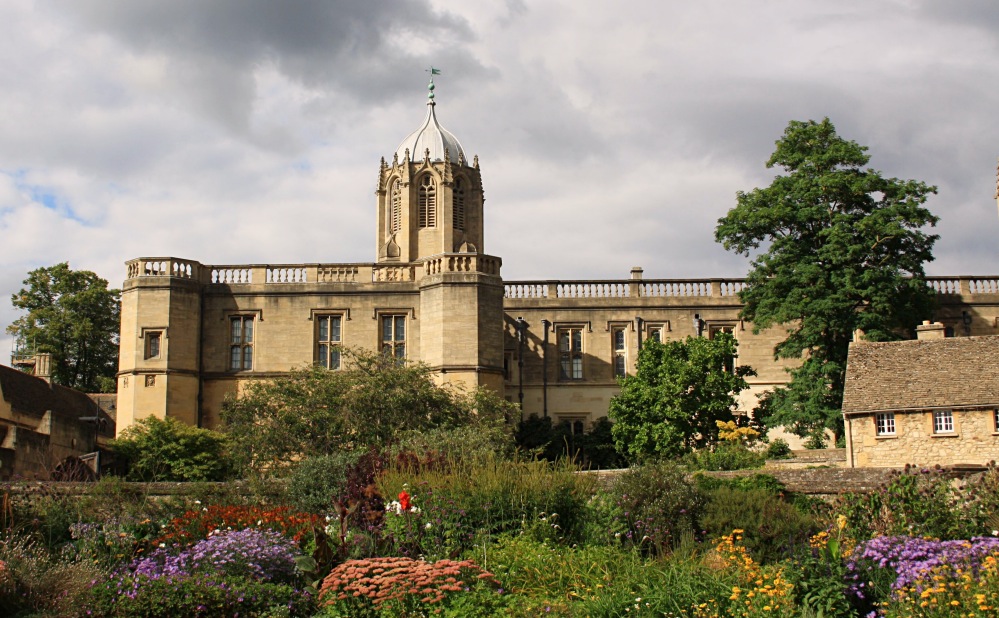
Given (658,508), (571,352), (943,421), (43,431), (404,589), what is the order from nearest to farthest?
(404,589), (658,508), (943,421), (43,431), (571,352)

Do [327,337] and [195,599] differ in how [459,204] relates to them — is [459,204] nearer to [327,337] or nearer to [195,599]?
[327,337]

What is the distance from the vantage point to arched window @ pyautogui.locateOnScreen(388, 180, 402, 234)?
54.2m

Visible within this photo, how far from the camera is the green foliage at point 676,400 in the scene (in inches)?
1407

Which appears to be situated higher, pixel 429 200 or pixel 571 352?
pixel 429 200

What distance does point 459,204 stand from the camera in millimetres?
54469

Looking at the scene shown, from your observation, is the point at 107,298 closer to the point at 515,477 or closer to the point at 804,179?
the point at 804,179

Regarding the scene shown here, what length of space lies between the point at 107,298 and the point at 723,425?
29.0 meters

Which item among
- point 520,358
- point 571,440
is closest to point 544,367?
point 520,358

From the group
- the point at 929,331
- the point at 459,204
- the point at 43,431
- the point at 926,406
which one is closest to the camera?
the point at 926,406

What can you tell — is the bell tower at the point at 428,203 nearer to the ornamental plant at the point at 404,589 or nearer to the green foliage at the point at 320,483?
the green foliage at the point at 320,483

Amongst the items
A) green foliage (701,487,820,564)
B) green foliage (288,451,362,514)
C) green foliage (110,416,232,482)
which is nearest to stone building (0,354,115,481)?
green foliage (110,416,232,482)

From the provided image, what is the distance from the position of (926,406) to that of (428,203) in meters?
30.2

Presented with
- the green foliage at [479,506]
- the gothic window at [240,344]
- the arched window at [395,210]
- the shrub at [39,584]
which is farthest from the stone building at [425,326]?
the shrub at [39,584]

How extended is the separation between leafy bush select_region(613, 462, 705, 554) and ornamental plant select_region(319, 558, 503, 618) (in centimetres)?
370
